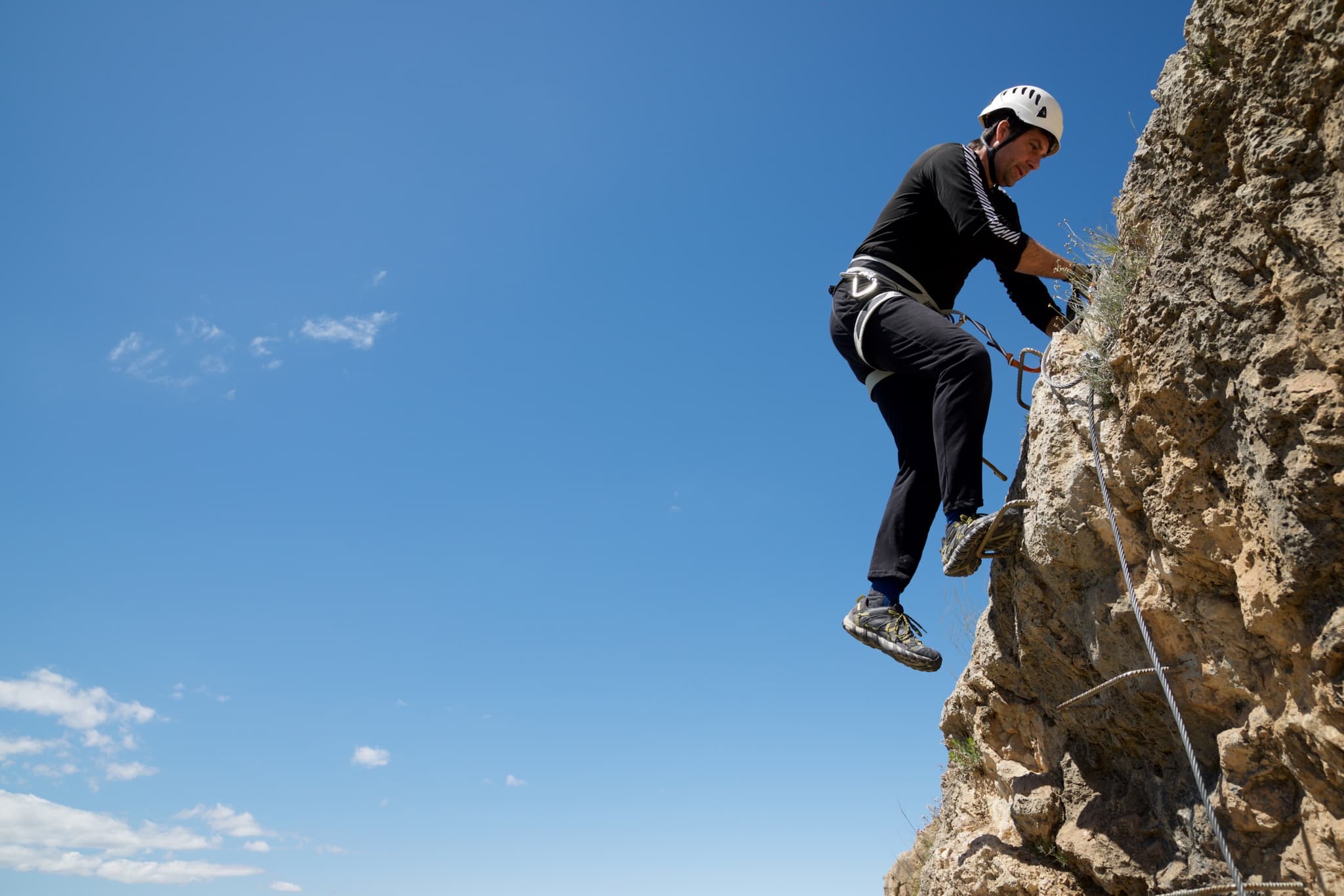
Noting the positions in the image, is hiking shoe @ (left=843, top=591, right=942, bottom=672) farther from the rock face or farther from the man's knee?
the man's knee

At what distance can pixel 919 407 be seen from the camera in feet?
16.6

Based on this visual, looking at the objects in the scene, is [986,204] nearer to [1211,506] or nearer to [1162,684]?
[1211,506]

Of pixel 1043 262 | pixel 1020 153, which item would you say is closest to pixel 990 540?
pixel 1043 262

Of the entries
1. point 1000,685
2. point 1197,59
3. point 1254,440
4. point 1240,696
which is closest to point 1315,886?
point 1240,696

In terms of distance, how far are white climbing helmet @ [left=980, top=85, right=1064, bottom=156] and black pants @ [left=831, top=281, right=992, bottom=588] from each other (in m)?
1.19

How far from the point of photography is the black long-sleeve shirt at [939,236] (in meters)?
4.92

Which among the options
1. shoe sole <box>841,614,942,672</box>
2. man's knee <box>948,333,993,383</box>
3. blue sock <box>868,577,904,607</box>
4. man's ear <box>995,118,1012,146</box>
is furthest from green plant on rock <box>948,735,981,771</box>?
man's ear <box>995,118,1012,146</box>

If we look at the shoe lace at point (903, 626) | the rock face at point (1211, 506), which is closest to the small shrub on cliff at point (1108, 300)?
the rock face at point (1211, 506)

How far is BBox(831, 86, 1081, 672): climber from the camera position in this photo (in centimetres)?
445

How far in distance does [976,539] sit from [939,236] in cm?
179

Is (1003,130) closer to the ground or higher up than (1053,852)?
higher up

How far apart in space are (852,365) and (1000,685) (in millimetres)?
2040

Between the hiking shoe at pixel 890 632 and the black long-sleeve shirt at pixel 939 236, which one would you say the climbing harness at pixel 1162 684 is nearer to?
the hiking shoe at pixel 890 632

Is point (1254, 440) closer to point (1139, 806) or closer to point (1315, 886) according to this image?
point (1315, 886)
